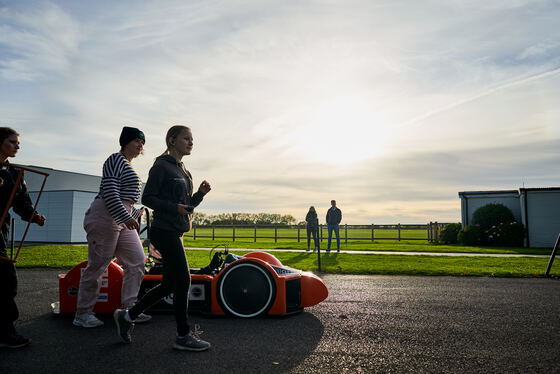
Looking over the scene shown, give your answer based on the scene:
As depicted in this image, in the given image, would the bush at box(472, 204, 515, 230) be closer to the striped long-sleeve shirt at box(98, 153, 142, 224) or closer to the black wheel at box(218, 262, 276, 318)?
the black wheel at box(218, 262, 276, 318)

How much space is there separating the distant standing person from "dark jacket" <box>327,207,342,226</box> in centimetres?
1262

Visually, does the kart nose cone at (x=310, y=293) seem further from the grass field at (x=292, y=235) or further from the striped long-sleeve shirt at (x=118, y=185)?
the grass field at (x=292, y=235)

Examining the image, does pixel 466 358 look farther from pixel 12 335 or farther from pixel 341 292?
pixel 12 335

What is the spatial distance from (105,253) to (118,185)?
0.73 metres

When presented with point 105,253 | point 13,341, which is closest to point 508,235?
point 105,253

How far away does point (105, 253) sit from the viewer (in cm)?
417

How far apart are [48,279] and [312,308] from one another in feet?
18.4

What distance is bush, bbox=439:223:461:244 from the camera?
75.4 feet

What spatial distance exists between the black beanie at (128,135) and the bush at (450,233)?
72.0 feet

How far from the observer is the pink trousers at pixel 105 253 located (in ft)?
13.5

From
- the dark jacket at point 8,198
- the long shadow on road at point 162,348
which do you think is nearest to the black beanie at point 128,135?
the dark jacket at point 8,198

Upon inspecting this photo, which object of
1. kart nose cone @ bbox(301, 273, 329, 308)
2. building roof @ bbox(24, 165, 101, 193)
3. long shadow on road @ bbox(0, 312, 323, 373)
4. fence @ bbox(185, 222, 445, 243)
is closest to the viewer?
long shadow on road @ bbox(0, 312, 323, 373)

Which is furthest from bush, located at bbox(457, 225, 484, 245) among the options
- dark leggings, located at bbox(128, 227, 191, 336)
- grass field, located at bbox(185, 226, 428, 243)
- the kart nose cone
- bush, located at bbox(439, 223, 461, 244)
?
dark leggings, located at bbox(128, 227, 191, 336)

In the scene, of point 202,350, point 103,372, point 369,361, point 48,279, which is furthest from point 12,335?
point 48,279
